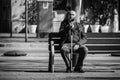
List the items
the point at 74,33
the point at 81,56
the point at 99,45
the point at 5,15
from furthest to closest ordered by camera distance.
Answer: the point at 5,15
the point at 99,45
the point at 74,33
the point at 81,56

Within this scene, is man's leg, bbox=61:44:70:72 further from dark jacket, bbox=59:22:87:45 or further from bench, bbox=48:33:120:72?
bench, bbox=48:33:120:72

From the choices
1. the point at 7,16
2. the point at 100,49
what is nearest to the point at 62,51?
the point at 100,49

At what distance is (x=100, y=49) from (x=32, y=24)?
17.9 meters

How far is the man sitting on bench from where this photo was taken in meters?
9.86

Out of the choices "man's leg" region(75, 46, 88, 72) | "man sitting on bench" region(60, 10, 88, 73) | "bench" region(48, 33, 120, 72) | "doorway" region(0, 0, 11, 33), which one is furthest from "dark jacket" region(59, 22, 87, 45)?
"doorway" region(0, 0, 11, 33)

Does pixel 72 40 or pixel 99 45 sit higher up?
pixel 72 40

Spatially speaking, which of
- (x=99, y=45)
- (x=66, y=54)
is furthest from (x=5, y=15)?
(x=66, y=54)

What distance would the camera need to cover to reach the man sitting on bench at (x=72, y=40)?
9.86 metres

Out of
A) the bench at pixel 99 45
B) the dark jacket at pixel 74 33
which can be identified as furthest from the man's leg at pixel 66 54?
the bench at pixel 99 45

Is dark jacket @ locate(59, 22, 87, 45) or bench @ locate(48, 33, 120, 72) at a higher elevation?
dark jacket @ locate(59, 22, 87, 45)

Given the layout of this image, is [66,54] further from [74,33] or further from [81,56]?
[74,33]

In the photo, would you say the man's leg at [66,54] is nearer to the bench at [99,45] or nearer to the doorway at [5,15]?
the bench at [99,45]

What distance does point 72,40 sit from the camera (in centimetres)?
1007

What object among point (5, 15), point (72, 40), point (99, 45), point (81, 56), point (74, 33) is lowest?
point (81, 56)
